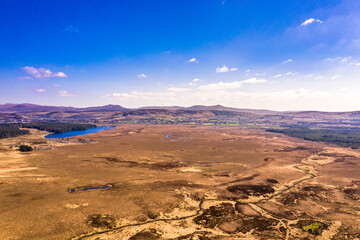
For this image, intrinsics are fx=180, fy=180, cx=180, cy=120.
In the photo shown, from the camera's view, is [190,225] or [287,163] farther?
[287,163]

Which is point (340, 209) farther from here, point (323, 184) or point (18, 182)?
point (18, 182)

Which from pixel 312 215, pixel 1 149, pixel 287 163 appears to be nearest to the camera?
pixel 312 215

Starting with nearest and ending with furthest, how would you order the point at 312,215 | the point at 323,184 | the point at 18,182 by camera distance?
the point at 312,215 < the point at 18,182 < the point at 323,184

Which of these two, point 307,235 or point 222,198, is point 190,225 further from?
point 307,235

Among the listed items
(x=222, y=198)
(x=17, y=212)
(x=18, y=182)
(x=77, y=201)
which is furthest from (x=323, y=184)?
(x=18, y=182)

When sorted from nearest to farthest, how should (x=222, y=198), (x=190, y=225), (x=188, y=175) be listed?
(x=190, y=225) < (x=222, y=198) < (x=188, y=175)

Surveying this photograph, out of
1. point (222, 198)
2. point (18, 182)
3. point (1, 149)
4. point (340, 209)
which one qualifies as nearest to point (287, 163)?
point (340, 209)
